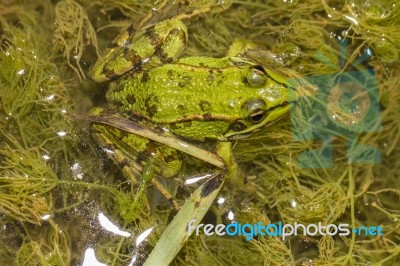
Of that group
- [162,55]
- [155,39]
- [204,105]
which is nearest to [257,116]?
[204,105]

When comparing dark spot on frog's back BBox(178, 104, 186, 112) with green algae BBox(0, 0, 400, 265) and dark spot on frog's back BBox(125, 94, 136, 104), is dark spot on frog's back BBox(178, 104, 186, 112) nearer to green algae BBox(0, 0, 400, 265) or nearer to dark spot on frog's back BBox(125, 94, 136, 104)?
dark spot on frog's back BBox(125, 94, 136, 104)

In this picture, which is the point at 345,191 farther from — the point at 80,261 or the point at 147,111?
the point at 80,261

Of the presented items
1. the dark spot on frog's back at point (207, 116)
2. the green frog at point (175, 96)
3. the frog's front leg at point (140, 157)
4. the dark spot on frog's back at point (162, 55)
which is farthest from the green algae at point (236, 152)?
the dark spot on frog's back at point (207, 116)

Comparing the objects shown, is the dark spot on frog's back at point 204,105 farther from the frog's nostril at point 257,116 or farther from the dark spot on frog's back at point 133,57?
the dark spot on frog's back at point 133,57

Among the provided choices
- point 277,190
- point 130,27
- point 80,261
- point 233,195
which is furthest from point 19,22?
point 277,190

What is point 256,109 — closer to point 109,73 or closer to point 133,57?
point 133,57

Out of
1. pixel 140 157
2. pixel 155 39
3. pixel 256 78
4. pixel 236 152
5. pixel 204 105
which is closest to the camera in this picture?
pixel 256 78

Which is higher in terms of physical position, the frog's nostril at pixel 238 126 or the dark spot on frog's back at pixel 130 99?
the dark spot on frog's back at pixel 130 99
